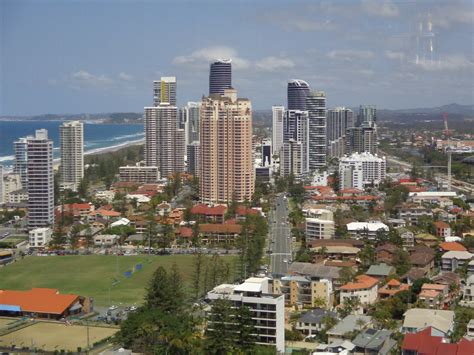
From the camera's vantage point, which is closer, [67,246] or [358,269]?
[358,269]

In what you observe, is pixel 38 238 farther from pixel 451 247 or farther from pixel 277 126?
pixel 277 126

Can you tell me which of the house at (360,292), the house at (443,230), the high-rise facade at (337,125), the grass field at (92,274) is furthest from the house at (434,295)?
the high-rise facade at (337,125)

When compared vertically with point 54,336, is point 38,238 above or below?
above

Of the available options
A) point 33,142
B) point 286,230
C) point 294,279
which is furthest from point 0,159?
point 294,279

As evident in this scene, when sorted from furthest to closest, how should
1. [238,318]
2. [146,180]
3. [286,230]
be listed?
[146,180] < [286,230] < [238,318]

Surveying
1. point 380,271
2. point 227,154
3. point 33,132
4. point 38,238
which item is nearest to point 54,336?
point 380,271

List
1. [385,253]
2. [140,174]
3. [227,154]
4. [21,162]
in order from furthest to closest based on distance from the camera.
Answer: [140,174], [21,162], [227,154], [385,253]

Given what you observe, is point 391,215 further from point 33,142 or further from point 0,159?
point 0,159

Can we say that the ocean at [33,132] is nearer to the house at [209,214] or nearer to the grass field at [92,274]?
the house at [209,214]
